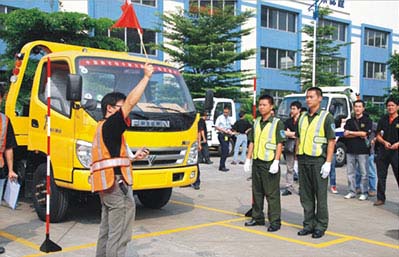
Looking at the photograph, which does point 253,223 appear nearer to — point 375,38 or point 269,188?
point 269,188

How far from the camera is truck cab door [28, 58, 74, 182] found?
264 inches

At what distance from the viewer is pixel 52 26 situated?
1744cm

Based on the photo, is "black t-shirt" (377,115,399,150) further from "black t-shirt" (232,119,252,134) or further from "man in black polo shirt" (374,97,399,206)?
"black t-shirt" (232,119,252,134)

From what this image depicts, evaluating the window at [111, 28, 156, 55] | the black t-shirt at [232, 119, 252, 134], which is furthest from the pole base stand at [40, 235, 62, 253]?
the window at [111, 28, 156, 55]

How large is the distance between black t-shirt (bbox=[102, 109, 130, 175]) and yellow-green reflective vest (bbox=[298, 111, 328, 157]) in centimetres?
321

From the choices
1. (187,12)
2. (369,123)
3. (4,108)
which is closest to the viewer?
(4,108)

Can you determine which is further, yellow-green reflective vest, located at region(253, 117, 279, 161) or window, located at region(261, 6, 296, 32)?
window, located at region(261, 6, 296, 32)

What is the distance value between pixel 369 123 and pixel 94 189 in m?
6.61

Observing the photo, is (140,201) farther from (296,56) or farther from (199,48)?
(296,56)

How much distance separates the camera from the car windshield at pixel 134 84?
272 inches

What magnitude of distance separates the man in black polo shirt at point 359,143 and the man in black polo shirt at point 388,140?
1.96 feet

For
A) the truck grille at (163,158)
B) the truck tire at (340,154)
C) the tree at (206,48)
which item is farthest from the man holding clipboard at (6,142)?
the tree at (206,48)

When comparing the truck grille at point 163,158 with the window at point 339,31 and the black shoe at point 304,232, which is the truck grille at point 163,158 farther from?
the window at point 339,31

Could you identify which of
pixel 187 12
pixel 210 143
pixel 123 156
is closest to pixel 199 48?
pixel 187 12
